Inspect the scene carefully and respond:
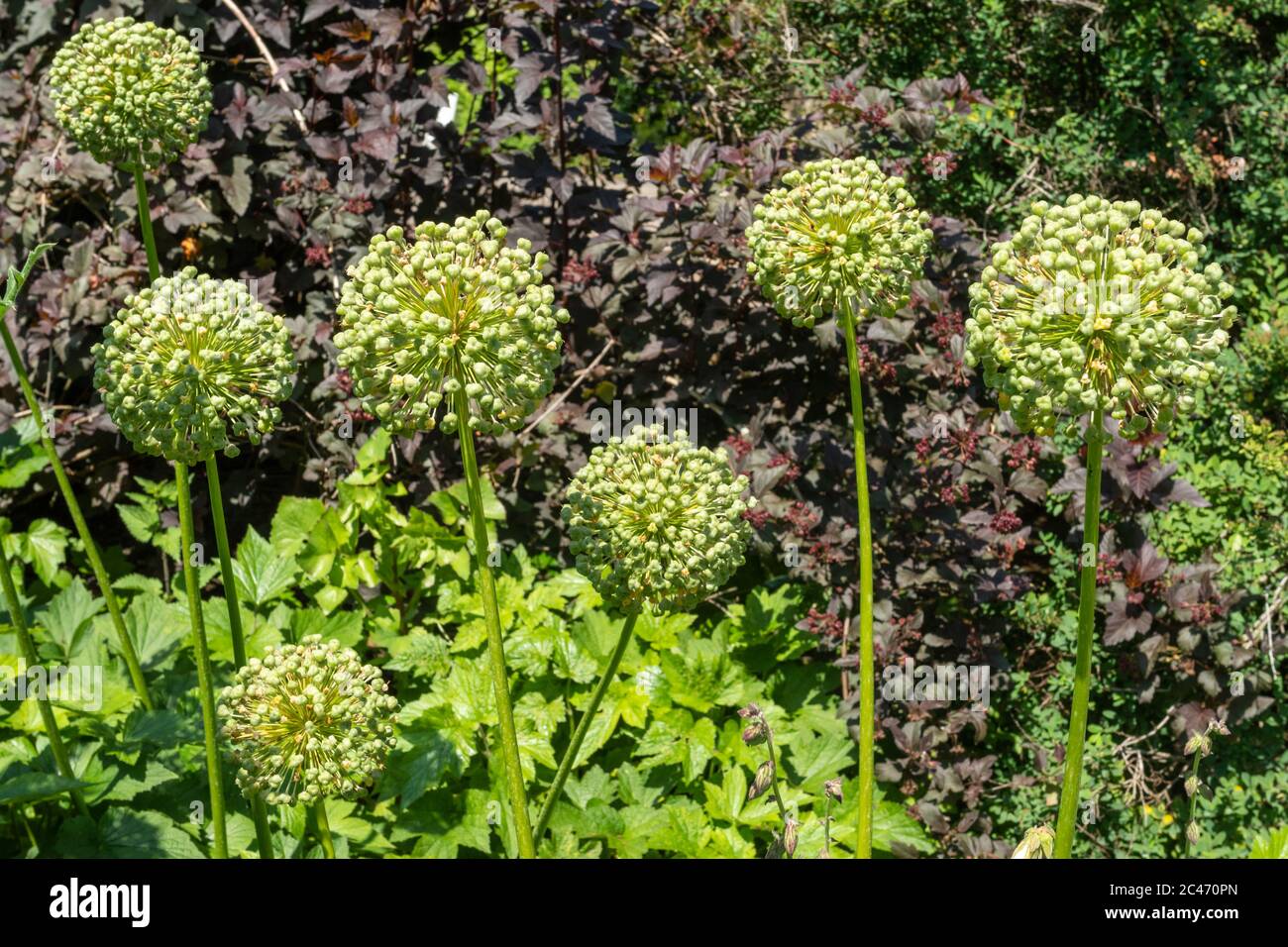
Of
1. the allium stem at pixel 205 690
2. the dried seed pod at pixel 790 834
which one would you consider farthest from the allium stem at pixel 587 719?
the allium stem at pixel 205 690

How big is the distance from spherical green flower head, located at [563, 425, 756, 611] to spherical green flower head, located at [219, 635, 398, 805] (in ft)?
1.71

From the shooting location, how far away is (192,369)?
8.00 ft

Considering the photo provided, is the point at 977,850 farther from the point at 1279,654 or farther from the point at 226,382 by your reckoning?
the point at 226,382

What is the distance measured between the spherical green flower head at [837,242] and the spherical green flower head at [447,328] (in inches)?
23.5

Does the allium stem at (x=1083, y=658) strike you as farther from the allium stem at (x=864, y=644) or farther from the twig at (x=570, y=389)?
the twig at (x=570, y=389)

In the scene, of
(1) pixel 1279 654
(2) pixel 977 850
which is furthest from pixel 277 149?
(1) pixel 1279 654

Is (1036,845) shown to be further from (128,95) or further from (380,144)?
(380,144)

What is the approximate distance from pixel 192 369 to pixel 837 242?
1.26 meters

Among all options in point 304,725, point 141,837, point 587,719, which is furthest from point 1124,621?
point 141,837

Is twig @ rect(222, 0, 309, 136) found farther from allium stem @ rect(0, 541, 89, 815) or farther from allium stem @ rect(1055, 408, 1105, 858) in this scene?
allium stem @ rect(1055, 408, 1105, 858)

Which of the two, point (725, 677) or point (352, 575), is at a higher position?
point (352, 575)

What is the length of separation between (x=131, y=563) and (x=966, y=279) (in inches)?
134

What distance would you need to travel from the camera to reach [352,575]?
439cm

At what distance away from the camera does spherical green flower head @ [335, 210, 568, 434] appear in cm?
208
